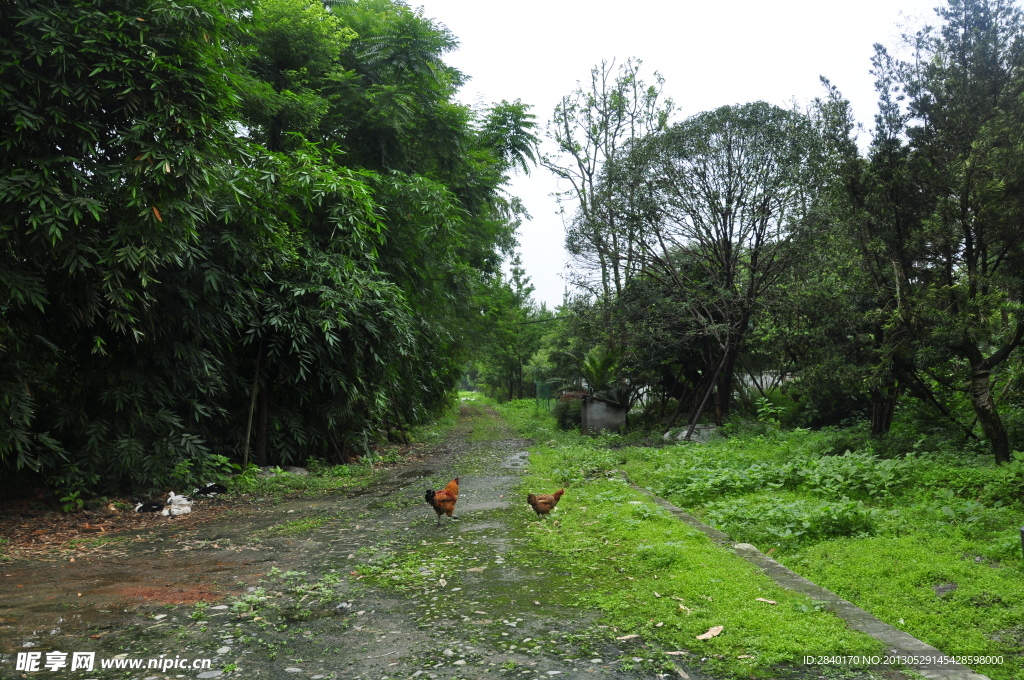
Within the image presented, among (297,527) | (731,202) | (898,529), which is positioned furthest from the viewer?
(731,202)

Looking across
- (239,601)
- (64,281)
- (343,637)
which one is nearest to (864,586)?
(343,637)

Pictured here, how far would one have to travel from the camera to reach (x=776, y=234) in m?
13.5

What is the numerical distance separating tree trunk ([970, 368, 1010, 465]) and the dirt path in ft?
17.2

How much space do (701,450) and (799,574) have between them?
21.6 ft

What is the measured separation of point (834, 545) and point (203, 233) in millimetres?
7930

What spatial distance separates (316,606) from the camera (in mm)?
4309

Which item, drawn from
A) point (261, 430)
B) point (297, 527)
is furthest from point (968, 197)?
point (261, 430)

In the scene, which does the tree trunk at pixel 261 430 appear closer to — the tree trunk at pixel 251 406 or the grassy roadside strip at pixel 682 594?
the tree trunk at pixel 251 406

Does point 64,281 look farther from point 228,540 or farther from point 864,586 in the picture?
point 864,586

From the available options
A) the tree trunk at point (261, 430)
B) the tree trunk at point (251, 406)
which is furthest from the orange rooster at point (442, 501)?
the tree trunk at point (261, 430)

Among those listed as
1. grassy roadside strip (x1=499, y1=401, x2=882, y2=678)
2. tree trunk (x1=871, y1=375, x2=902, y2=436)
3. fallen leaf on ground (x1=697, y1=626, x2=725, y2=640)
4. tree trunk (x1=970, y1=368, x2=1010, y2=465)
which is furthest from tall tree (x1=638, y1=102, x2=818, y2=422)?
fallen leaf on ground (x1=697, y1=626, x2=725, y2=640)

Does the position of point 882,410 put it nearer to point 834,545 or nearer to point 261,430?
point 834,545

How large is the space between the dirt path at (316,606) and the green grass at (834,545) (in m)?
0.53

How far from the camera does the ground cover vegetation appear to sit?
614 cm
